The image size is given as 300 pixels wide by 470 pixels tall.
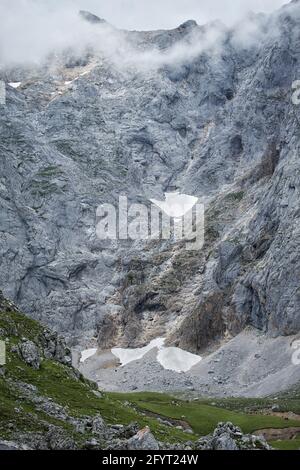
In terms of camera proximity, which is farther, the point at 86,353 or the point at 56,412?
the point at 86,353

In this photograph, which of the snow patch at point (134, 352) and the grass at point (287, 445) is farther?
the snow patch at point (134, 352)

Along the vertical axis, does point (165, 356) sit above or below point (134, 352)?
above

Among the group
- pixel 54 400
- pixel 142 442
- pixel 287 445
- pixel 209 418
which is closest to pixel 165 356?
pixel 209 418

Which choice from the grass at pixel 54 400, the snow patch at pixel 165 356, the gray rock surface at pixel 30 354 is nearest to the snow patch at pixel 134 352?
the snow patch at pixel 165 356

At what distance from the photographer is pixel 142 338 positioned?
16438 cm

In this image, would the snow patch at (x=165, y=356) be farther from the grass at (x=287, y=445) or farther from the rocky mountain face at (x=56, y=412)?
the rocky mountain face at (x=56, y=412)

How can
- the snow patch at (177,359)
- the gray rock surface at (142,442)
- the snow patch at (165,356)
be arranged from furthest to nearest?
the snow patch at (165,356) → the snow patch at (177,359) → the gray rock surface at (142,442)

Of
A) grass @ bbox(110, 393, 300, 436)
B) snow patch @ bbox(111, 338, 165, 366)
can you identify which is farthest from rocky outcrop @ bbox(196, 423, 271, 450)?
snow patch @ bbox(111, 338, 165, 366)

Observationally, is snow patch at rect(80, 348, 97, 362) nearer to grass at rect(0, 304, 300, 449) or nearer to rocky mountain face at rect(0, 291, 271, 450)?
grass at rect(0, 304, 300, 449)

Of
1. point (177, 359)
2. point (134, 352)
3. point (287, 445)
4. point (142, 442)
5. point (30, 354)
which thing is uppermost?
point (30, 354)

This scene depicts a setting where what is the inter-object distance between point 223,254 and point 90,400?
4730 inches

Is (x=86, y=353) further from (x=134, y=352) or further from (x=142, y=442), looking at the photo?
(x=142, y=442)
